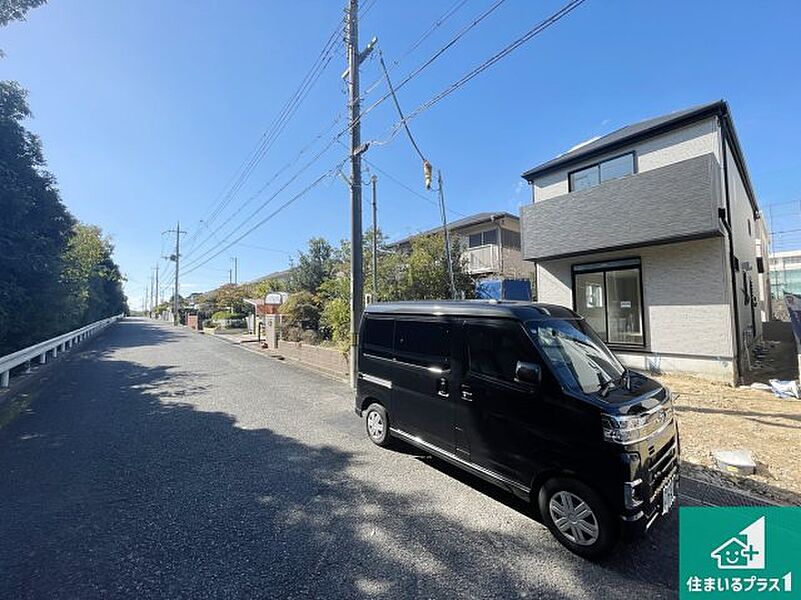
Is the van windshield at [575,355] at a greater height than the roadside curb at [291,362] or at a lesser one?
greater

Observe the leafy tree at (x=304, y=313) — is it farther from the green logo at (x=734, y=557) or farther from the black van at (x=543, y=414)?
the green logo at (x=734, y=557)

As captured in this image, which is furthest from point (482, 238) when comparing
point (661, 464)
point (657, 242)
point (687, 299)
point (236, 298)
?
point (236, 298)

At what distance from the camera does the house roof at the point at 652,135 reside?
809cm

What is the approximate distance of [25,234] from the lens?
889cm

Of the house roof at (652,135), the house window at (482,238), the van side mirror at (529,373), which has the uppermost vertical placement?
the house roof at (652,135)

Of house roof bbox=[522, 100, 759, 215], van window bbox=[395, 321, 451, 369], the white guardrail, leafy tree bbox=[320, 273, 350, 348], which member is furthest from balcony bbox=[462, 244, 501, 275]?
the white guardrail

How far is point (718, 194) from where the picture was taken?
24.9 ft

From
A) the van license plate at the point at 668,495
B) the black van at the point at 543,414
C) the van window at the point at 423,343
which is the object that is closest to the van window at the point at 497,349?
the black van at the point at 543,414

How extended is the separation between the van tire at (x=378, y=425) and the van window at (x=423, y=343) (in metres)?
0.89

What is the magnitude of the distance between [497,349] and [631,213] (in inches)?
282

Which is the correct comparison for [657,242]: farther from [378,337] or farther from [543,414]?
[543,414]

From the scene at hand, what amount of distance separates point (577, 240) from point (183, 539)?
32.1 feet

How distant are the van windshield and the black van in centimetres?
1

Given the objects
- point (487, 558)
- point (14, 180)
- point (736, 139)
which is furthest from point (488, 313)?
point (14, 180)
